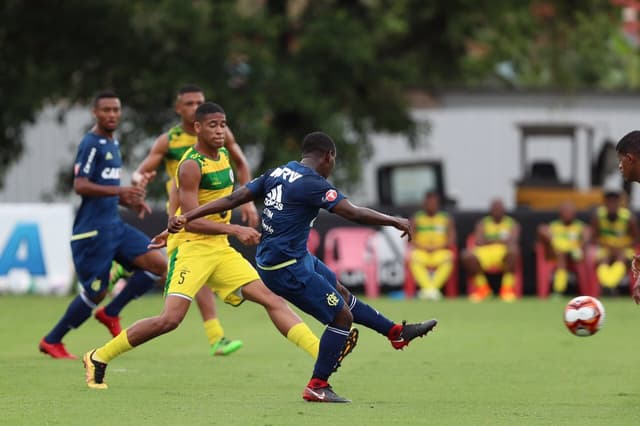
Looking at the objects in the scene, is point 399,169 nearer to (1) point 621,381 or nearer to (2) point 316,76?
(2) point 316,76

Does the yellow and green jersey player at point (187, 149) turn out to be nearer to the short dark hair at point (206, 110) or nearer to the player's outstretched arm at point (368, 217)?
the short dark hair at point (206, 110)

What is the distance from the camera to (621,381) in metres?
11.5

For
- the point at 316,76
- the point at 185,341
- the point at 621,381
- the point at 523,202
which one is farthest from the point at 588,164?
the point at 621,381

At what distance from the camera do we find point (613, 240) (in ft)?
73.8

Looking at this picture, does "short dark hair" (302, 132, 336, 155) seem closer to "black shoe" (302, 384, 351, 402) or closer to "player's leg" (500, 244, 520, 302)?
"black shoe" (302, 384, 351, 402)

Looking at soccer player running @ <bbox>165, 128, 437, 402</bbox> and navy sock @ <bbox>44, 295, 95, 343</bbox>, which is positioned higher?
soccer player running @ <bbox>165, 128, 437, 402</bbox>

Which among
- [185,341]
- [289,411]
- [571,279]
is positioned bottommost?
[571,279]

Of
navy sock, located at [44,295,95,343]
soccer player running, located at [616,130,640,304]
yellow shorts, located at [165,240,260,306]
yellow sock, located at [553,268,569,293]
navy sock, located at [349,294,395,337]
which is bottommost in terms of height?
yellow sock, located at [553,268,569,293]

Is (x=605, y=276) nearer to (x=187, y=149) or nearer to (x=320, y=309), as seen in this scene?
(x=187, y=149)

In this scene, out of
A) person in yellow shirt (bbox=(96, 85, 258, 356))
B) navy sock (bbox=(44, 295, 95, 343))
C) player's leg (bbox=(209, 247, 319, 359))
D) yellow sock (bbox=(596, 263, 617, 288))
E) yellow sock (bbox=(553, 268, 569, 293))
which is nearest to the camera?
player's leg (bbox=(209, 247, 319, 359))

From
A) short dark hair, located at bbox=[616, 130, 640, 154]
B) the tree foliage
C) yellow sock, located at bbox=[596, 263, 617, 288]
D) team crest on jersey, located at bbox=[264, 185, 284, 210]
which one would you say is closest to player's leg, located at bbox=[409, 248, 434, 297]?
yellow sock, located at bbox=[596, 263, 617, 288]

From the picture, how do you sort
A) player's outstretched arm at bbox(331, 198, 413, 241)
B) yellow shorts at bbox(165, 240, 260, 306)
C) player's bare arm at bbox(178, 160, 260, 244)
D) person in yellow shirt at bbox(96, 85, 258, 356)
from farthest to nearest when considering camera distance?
1. person in yellow shirt at bbox(96, 85, 258, 356)
2. yellow shorts at bbox(165, 240, 260, 306)
3. player's bare arm at bbox(178, 160, 260, 244)
4. player's outstretched arm at bbox(331, 198, 413, 241)

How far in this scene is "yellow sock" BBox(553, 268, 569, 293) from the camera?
2259cm

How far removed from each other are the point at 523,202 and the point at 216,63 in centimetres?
646
